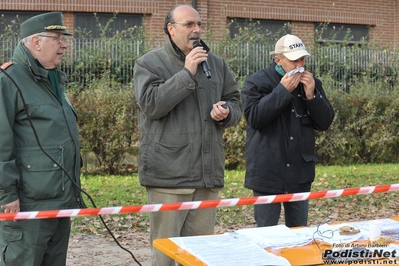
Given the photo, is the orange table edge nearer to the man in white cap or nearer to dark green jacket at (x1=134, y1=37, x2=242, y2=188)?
dark green jacket at (x1=134, y1=37, x2=242, y2=188)

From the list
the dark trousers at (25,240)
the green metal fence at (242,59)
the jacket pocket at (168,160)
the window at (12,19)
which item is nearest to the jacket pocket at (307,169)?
the jacket pocket at (168,160)

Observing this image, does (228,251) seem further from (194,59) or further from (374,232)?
(194,59)

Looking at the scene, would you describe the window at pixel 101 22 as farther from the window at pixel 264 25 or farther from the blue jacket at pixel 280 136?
the blue jacket at pixel 280 136

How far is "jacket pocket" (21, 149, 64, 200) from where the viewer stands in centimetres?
405

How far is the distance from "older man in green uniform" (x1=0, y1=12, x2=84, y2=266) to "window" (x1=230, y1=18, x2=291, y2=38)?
12539 millimetres

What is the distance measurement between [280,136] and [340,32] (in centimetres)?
1346

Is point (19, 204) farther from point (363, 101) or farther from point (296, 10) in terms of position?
point (296, 10)

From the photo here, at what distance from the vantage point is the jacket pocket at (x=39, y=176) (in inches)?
160

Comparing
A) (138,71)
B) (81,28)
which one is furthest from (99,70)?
(138,71)

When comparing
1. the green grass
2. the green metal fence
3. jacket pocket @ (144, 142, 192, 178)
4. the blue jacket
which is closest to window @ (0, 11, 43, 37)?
the green metal fence

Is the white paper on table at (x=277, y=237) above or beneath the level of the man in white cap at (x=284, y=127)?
beneath

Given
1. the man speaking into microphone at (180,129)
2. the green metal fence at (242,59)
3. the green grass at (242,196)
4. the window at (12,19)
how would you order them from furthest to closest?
the window at (12,19) → the green metal fence at (242,59) → the green grass at (242,196) → the man speaking into microphone at (180,129)

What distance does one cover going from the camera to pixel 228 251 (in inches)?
130

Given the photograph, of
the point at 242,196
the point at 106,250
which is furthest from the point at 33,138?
the point at 242,196
